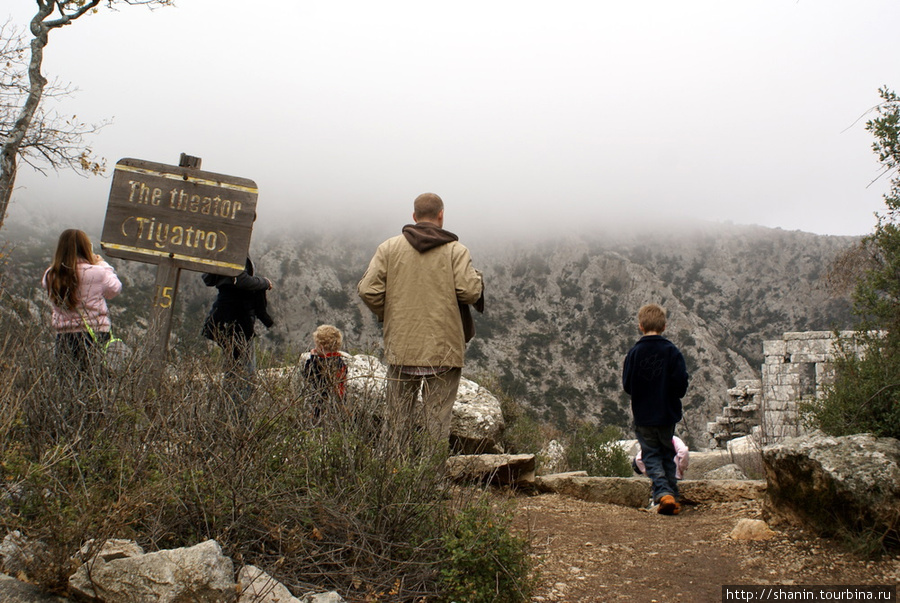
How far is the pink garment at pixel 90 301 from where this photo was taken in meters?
4.14

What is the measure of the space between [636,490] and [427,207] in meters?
2.85

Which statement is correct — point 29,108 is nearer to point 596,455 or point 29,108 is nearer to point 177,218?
point 177,218

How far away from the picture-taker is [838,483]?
328 centimetres

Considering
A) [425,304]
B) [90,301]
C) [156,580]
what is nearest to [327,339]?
[425,304]

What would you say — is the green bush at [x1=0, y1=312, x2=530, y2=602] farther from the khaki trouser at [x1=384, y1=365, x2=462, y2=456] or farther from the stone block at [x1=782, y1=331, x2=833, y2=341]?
the stone block at [x1=782, y1=331, x2=833, y2=341]

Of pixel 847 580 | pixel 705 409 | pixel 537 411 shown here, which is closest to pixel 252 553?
pixel 847 580

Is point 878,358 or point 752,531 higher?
point 878,358

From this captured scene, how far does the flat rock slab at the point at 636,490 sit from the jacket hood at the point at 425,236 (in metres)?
2.45

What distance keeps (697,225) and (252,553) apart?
64.0m

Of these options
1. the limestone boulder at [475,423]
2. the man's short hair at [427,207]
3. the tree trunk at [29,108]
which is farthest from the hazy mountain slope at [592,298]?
the man's short hair at [427,207]

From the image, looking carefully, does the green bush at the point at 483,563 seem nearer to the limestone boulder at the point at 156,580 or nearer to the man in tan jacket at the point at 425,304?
the limestone boulder at the point at 156,580

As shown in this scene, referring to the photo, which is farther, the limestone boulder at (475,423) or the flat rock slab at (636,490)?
the limestone boulder at (475,423)

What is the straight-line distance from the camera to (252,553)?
2367mm

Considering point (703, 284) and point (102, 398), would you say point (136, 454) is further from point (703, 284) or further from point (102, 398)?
point (703, 284)
